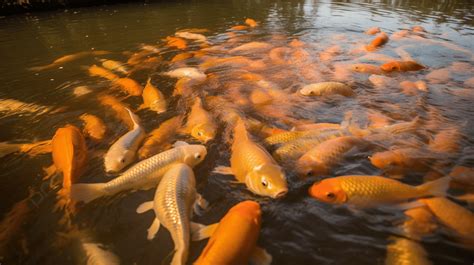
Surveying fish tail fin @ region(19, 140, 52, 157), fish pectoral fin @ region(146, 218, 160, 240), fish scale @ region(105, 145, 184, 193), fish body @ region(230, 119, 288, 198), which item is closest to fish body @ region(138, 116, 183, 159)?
fish scale @ region(105, 145, 184, 193)

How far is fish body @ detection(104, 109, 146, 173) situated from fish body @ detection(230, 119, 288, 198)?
4.21 ft

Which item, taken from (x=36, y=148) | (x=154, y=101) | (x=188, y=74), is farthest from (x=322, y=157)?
(x=188, y=74)

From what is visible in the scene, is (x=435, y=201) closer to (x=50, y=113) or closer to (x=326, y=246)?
(x=326, y=246)

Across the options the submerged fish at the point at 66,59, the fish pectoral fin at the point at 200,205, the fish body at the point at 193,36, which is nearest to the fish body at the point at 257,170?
the fish pectoral fin at the point at 200,205

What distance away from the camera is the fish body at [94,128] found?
4209 millimetres

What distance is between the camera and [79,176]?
3.41 metres

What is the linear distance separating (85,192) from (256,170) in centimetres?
168

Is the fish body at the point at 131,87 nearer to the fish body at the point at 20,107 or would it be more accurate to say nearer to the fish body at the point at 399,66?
the fish body at the point at 20,107

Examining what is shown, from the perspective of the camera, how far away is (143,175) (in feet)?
10.2

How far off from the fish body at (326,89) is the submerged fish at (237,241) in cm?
339

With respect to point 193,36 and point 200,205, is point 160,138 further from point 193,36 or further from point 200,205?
point 193,36

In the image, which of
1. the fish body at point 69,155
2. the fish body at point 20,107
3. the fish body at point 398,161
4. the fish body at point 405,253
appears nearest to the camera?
the fish body at point 405,253

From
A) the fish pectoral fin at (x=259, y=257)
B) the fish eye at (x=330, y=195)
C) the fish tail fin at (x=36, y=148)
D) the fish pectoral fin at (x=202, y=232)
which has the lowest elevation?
the fish pectoral fin at (x=259, y=257)

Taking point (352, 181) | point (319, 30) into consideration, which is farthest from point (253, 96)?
point (319, 30)
